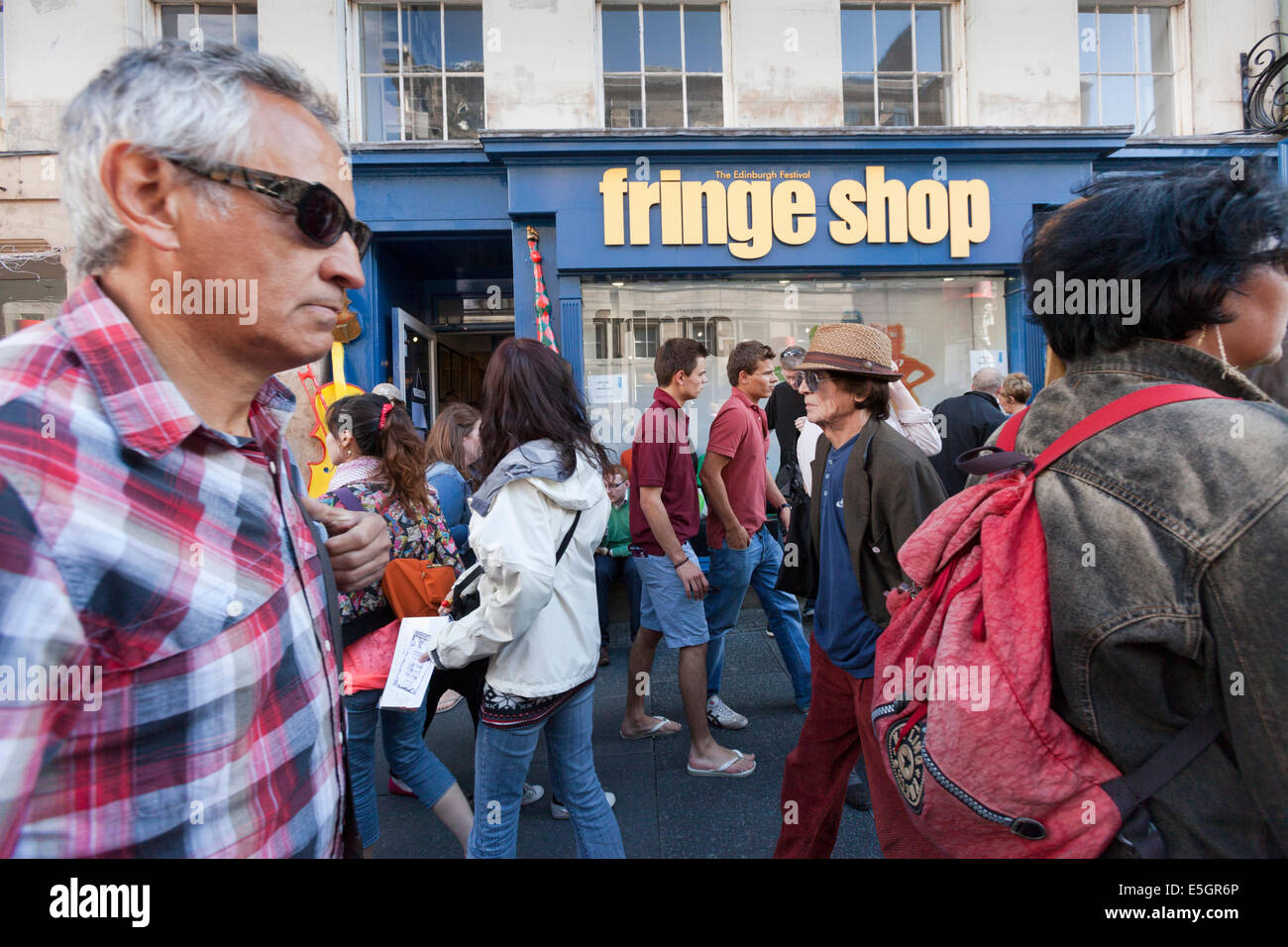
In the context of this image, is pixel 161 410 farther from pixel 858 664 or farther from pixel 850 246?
pixel 850 246

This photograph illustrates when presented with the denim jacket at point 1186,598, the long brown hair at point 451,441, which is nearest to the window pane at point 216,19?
the long brown hair at point 451,441

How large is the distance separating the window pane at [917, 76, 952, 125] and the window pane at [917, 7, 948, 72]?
0.13m

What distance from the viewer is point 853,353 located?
2.70 m

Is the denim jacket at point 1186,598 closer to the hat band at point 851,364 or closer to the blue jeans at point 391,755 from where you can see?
the hat band at point 851,364

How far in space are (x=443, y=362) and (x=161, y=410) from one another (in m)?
8.95

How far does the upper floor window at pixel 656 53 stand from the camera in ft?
25.0

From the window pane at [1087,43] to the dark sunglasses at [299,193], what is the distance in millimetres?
9848

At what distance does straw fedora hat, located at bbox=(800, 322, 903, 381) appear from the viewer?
8.71ft

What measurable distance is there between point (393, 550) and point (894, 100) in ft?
26.0

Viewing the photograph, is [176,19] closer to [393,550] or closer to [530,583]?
[393,550]

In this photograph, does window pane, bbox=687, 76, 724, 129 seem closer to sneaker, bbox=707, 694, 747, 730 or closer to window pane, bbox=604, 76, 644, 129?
window pane, bbox=604, 76, 644, 129

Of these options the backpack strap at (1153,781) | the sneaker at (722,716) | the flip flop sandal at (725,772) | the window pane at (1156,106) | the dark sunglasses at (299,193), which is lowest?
the flip flop sandal at (725,772)

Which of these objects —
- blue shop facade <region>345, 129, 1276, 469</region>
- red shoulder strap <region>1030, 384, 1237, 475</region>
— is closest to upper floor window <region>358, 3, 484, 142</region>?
blue shop facade <region>345, 129, 1276, 469</region>

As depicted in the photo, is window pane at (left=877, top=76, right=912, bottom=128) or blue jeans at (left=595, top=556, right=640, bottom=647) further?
window pane at (left=877, top=76, right=912, bottom=128)
